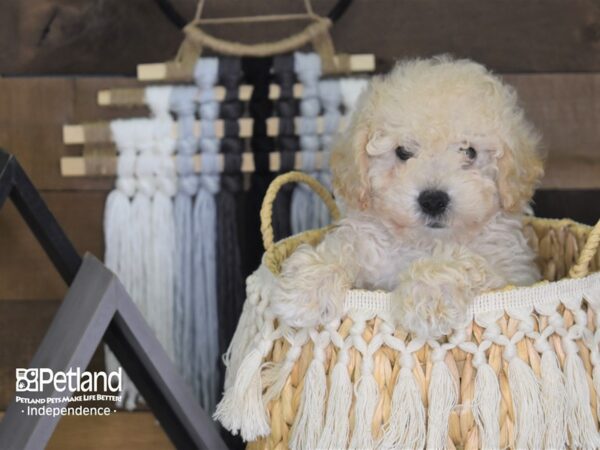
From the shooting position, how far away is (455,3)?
6.48 feet

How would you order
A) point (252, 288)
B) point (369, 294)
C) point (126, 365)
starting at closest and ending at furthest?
point (369, 294) < point (252, 288) < point (126, 365)

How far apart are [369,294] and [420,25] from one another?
0.93 m

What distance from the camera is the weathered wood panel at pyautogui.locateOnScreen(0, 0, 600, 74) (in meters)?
1.96

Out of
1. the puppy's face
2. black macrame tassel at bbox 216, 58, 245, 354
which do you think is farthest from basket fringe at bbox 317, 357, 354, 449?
black macrame tassel at bbox 216, 58, 245, 354

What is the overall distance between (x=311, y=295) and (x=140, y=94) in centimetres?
83

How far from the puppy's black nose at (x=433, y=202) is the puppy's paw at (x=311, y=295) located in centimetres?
18

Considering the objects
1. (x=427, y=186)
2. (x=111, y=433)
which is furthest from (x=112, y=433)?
(x=427, y=186)

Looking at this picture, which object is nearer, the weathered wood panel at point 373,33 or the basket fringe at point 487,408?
the basket fringe at point 487,408

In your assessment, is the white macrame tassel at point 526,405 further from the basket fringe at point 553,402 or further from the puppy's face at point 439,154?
the puppy's face at point 439,154

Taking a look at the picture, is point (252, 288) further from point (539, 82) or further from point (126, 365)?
point (539, 82)

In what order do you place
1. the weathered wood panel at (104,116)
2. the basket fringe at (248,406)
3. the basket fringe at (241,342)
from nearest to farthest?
the basket fringe at (248,406) → the basket fringe at (241,342) → the weathered wood panel at (104,116)

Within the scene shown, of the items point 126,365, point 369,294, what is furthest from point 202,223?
point 369,294

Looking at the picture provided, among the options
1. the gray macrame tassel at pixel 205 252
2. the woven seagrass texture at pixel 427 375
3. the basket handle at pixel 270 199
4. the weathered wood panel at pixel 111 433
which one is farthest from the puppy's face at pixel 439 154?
the weathered wood panel at pixel 111 433

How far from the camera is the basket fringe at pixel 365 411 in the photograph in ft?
3.93
